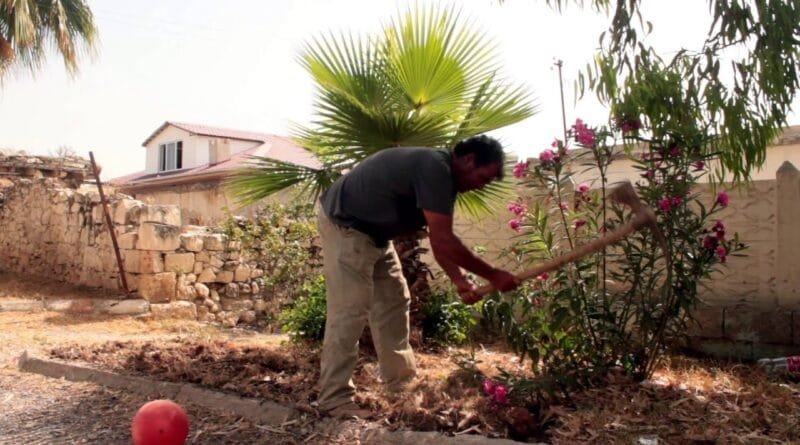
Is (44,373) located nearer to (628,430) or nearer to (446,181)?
(446,181)

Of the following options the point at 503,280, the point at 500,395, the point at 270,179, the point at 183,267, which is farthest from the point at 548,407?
the point at 183,267

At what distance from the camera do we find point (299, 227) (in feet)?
33.5

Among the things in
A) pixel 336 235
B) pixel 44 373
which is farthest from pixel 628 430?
pixel 44 373

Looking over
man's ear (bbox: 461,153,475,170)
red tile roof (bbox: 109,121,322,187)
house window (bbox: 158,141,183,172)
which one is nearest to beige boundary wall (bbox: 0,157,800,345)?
man's ear (bbox: 461,153,475,170)

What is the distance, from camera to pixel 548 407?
3.35 metres

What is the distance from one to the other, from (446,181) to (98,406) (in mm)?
2684

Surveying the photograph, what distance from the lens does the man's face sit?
132 inches

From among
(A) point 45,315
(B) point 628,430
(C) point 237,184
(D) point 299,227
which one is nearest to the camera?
(B) point 628,430

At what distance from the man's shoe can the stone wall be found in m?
5.94

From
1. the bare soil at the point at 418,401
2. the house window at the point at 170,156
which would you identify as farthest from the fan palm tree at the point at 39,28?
the house window at the point at 170,156

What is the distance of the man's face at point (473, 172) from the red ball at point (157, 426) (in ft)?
5.75

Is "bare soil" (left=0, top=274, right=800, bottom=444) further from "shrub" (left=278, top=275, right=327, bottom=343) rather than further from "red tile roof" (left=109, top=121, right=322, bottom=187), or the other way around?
"red tile roof" (left=109, top=121, right=322, bottom=187)

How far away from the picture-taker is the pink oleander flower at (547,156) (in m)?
3.68

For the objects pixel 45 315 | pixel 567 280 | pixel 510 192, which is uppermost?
pixel 510 192
